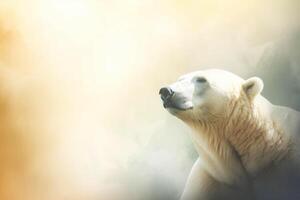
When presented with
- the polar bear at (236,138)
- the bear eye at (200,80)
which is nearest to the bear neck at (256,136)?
the polar bear at (236,138)

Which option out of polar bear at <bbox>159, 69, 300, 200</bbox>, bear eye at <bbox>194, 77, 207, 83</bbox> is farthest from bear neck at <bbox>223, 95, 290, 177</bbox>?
bear eye at <bbox>194, 77, 207, 83</bbox>

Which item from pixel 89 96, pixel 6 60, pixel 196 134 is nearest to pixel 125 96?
pixel 89 96

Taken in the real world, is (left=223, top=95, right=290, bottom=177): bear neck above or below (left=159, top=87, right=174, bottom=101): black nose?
below

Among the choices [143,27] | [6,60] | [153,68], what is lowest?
[153,68]

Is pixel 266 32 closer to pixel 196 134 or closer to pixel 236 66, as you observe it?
pixel 236 66

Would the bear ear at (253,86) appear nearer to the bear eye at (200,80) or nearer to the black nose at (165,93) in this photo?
the bear eye at (200,80)

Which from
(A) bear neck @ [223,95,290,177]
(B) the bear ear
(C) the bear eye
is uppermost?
(C) the bear eye

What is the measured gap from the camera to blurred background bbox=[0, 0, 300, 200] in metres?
2.00

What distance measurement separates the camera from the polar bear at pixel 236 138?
77.0 inches

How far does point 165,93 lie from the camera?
2.01m

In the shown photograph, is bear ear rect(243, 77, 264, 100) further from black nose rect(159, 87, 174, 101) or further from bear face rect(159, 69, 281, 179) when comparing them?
black nose rect(159, 87, 174, 101)

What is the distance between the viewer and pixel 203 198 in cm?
198

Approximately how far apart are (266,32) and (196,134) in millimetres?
375

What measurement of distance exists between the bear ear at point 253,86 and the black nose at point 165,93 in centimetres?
22
